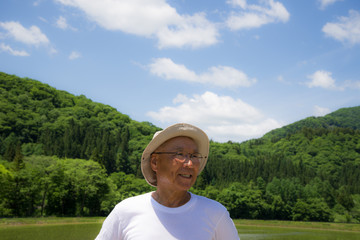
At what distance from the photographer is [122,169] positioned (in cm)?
9694

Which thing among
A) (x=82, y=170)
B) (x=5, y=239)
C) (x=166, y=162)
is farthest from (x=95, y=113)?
(x=166, y=162)

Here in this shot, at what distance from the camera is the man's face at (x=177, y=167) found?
2.35 m

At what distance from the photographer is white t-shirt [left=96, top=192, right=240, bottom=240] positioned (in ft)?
7.23

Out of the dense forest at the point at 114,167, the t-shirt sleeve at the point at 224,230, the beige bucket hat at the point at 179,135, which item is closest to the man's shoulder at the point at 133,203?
the beige bucket hat at the point at 179,135

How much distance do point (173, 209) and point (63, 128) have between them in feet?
398

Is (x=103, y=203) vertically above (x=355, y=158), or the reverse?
(x=355, y=158)

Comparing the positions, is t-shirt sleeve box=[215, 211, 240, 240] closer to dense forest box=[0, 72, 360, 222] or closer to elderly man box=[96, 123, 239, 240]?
elderly man box=[96, 123, 239, 240]

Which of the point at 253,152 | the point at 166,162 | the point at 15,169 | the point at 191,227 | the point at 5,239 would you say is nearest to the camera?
the point at 191,227

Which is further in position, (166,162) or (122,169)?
(122,169)

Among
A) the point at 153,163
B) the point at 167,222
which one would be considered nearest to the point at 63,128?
the point at 153,163

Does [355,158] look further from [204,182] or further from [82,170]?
[82,170]

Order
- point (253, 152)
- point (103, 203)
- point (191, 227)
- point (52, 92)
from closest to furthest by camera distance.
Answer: point (191, 227)
point (103, 203)
point (253, 152)
point (52, 92)

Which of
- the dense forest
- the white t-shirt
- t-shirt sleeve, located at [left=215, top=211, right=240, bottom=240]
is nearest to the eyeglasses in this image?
the white t-shirt

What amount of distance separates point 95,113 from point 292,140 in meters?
82.9
